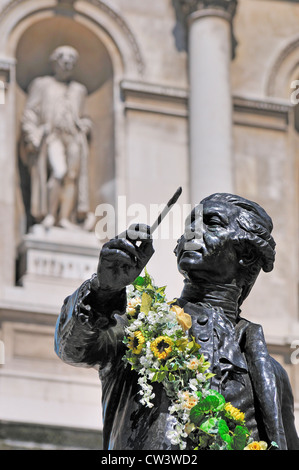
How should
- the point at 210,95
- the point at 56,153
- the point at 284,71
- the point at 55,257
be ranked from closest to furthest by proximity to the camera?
the point at 55,257
the point at 56,153
the point at 210,95
the point at 284,71

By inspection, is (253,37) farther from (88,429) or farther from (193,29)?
(88,429)

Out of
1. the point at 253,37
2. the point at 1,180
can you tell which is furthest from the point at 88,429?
the point at 253,37

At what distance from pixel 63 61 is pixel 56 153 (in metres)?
0.92

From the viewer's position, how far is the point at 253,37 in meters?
15.2

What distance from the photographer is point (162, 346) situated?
480 cm

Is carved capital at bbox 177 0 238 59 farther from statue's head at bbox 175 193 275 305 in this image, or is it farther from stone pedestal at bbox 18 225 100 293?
statue's head at bbox 175 193 275 305

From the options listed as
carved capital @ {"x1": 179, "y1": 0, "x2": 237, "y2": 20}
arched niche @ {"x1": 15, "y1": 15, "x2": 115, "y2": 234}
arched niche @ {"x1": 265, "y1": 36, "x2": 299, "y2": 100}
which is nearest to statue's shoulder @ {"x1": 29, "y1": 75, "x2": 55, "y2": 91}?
arched niche @ {"x1": 15, "y1": 15, "x2": 115, "y2": 234}

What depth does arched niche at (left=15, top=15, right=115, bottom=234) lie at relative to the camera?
1441 centimetres

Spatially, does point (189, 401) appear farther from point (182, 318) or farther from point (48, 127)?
point (48, 127)

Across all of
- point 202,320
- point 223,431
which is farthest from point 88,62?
point 223,431

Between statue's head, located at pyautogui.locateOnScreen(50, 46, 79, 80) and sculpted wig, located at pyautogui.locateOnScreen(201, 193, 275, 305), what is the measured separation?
30.9 feet

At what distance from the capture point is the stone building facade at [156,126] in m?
13.6
